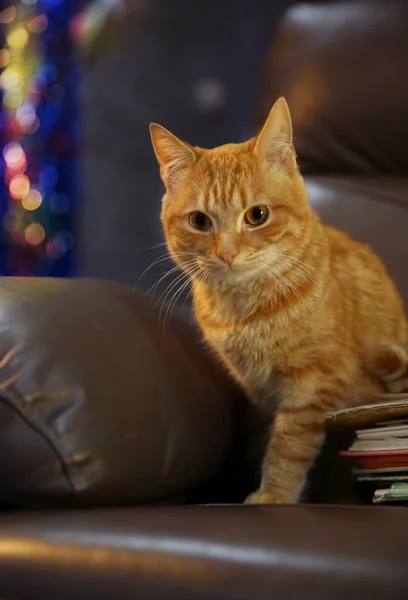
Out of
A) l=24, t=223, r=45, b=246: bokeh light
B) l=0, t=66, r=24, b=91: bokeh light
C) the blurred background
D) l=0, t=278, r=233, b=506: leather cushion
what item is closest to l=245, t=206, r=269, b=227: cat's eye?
l=0, t=278, r=233, b=506: leather cushion

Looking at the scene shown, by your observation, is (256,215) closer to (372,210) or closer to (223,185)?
(223,185)

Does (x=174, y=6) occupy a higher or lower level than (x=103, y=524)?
higher

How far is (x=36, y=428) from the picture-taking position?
1.03 m

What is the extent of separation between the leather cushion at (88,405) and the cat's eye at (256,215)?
0.28 meters

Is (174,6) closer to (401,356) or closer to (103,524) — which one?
(401,356)

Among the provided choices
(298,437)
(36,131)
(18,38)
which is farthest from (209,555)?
(18,38)

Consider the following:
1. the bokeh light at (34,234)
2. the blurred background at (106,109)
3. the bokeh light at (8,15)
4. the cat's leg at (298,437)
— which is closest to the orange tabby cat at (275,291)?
the cat's leg at (298,437)

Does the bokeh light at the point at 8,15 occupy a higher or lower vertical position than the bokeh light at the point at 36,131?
higher

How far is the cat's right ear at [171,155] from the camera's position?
1508mm

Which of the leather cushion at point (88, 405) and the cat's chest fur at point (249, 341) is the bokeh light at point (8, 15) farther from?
the leather cushion at point (88, 405)

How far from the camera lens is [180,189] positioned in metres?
1.55

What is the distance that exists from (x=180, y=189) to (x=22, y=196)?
5.85ft

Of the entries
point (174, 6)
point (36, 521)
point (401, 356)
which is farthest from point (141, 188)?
point (36, 521)

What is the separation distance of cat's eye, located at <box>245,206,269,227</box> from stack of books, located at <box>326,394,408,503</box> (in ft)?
1.20
